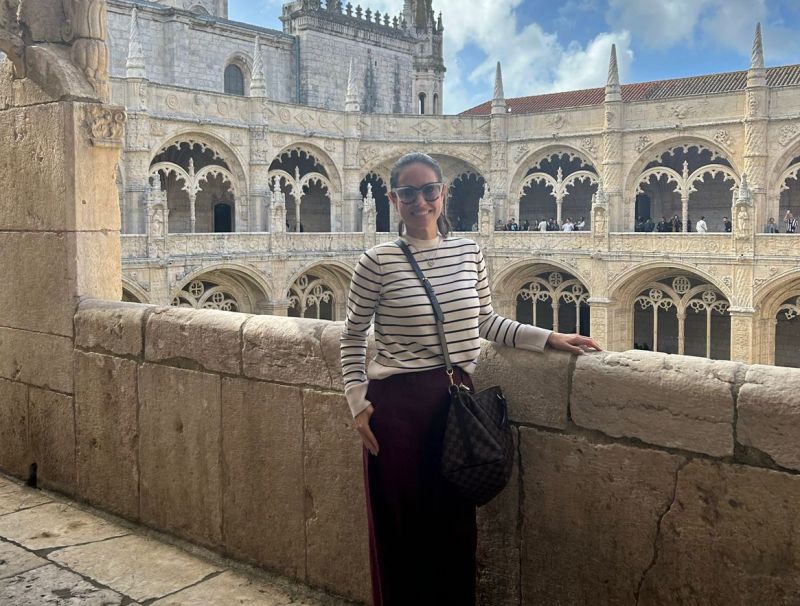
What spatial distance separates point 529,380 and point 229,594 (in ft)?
4.13

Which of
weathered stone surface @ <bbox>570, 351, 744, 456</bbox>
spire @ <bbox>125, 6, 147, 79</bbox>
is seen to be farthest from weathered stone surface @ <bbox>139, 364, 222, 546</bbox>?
spire @ <bbox>125, 6, 147, 79</bbox>

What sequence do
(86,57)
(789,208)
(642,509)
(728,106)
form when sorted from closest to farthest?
1. (642,509)
2. (86,57)
3. (728,106)
4. (789,208)

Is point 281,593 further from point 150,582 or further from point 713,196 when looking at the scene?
point 713,196

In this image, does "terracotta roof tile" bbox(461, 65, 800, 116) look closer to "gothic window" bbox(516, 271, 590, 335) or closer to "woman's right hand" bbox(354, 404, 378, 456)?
"gothic window" bbox(516, 271, 590, 335)

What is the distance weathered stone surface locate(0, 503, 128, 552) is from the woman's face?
1876 millimetres

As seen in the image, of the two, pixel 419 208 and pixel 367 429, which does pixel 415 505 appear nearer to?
pixel 367 429

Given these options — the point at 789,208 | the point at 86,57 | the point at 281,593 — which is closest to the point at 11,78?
the point at 86,57

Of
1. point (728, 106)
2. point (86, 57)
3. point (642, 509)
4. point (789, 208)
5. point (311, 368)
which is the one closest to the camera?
point (642, 509)

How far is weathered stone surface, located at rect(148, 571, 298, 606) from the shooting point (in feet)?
8.88

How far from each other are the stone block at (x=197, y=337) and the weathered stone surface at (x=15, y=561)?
0.82 metres

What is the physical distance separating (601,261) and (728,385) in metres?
22.7

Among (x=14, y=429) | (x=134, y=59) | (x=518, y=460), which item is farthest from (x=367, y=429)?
(x=134, y=59)

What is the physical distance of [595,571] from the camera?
2275 mm

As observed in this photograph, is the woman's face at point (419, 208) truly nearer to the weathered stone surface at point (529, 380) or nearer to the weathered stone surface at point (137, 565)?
the weathered stone surface at point (529, 380)
